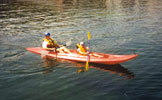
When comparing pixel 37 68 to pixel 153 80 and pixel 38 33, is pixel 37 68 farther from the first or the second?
pixel 38 33

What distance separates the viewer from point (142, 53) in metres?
15.7

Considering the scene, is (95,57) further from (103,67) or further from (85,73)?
(85,73)

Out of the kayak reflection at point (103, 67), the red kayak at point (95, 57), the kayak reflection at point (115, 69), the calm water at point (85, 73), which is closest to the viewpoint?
the calm water at point (85, 73)

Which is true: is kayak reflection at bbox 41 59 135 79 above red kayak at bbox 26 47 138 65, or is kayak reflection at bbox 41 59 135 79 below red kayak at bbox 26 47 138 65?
below

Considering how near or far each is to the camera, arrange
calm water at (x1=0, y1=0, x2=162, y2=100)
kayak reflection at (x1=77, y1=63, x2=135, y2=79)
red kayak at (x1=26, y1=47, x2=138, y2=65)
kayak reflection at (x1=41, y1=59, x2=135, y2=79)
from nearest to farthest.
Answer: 1. calm water at (x1=0, y1=0, x2=162, y2=100)
2. kayak reflection at (x1=77, y1=63, x2=135, y2=79)
3. kayak reflection at (x1=41, y1=59, x2=135, y2=79)
4. red kayak at (x1=26, y1=47, x2=138, y2=65)

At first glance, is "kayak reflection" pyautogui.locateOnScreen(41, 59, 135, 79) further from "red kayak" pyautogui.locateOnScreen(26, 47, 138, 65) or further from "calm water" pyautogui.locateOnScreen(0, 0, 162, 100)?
"red kayak" pyautogui.locateOnScreen(26, 47, 138, 65)

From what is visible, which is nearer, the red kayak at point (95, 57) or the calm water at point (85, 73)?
the calm water at point (85, 73)

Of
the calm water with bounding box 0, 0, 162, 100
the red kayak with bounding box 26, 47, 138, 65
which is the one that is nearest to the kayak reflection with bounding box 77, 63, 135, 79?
the calm water with bounding box 0, 0, 162, 100

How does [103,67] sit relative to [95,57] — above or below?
below

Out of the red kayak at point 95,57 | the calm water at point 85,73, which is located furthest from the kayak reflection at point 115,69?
the red kayak at point 95,57

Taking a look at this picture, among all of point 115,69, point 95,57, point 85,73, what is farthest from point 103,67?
point 85,73

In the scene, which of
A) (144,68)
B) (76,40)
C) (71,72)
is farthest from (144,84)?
(76,40)

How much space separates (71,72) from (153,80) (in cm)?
519

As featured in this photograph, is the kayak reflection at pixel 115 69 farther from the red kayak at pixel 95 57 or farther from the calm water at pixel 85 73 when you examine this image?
the red kayak at pixel 95 57
